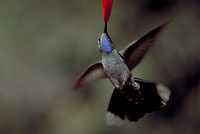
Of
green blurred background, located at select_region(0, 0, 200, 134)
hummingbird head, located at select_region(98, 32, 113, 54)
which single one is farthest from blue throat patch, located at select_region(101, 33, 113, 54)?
green blurred background, located at select_region(0, 0, 200, 134)

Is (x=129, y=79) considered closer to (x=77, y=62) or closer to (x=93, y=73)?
(x=93, y=73)

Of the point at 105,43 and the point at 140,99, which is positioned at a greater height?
the point at 105,43


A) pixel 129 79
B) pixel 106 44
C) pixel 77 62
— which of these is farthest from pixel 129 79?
pixel 77 62

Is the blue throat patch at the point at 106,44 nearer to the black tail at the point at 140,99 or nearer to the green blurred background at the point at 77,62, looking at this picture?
the black tail at the point at 140,99

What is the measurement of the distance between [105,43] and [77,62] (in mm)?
1636

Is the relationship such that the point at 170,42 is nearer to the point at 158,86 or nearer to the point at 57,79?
the point at 57,79

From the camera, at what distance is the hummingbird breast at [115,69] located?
0.87 metres

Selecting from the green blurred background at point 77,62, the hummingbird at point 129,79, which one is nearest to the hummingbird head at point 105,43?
A: the hummingbird at point 129,79

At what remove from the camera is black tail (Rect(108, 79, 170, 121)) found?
0.89 metres

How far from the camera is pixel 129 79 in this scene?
91 centimetres

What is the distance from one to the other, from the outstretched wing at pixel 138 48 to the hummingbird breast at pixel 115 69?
0.10 ft

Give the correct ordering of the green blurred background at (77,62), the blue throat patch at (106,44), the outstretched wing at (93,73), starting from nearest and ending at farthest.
→ the blue throat patch at (106,44), the outstretched wing at (93,73), the green blurred background at (77,62)

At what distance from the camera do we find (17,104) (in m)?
2.50

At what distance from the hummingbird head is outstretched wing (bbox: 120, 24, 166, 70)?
66mm
